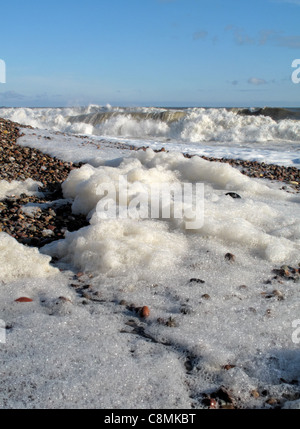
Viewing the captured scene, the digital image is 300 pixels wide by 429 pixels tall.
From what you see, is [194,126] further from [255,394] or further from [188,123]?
[255,394]

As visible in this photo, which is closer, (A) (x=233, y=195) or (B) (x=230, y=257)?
(B) (x=230, y=257)

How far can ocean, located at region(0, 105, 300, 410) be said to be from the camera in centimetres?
204

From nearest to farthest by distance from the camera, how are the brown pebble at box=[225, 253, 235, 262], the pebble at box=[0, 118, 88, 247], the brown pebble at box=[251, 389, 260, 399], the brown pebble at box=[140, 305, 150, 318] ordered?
the brown pebble at box=[251, 389, 260, 399] < the brown pebble at box=[140, 305, 150, 318] < the brown pebble at box=[225, 253, 235, 262] < the pebble at box=[0, 118, 88, 247]

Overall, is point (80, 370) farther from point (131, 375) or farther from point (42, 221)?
point (42, 221)

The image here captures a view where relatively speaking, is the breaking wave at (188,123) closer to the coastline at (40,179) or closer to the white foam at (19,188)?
the coastline at (40,179)

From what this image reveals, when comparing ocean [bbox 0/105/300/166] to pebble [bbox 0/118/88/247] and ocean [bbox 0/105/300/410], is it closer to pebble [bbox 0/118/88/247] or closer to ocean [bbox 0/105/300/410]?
pebble [bbox 0/118/88/247]

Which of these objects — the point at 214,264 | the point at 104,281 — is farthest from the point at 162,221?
the point at 104,281

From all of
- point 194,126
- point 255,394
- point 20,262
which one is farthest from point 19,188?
point 194,126

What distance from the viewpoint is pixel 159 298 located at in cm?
302

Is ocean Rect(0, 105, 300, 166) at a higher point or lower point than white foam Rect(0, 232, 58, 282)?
higher

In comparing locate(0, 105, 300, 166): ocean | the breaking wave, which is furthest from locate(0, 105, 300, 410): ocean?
the breaking wave

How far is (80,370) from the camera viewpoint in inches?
82.7
